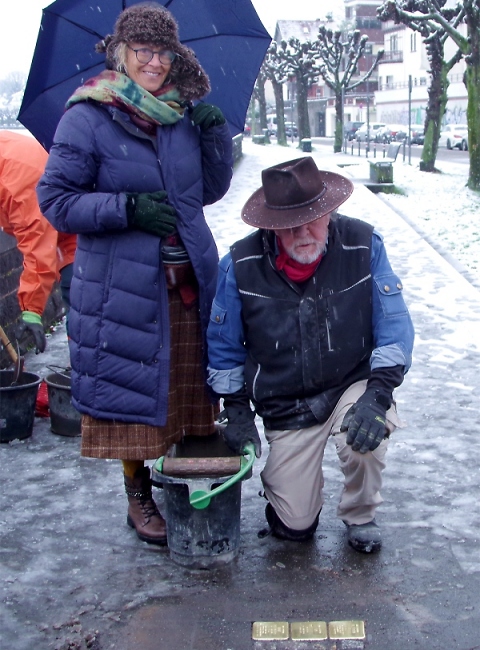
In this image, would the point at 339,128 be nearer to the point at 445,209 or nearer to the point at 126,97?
the point at 445,209

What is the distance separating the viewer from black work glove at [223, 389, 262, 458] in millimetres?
3246

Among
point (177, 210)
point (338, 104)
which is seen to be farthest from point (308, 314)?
point (338, 104)

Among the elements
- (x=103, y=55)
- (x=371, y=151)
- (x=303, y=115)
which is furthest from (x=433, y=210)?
(x=303, y=115)

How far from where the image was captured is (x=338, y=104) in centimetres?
3931

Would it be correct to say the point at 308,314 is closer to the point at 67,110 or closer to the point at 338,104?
the point at 67,110

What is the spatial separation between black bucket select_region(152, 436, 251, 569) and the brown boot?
0.47 ft

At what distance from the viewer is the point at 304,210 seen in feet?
10.2

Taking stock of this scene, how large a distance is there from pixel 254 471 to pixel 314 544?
89cm

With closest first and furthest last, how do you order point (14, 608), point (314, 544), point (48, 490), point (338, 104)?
point (14, 608) < point (314, 544) < point (48, 490) < point (338, 104)

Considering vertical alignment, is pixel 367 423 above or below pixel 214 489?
above

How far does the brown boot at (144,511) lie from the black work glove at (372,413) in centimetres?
88

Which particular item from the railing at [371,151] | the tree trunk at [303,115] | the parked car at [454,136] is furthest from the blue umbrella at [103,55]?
the tree trunk at [303,115]

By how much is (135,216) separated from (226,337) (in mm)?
600

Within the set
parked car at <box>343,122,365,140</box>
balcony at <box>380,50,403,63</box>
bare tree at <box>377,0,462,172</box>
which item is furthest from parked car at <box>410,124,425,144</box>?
balcony at <box>380,50,403,63</box>
